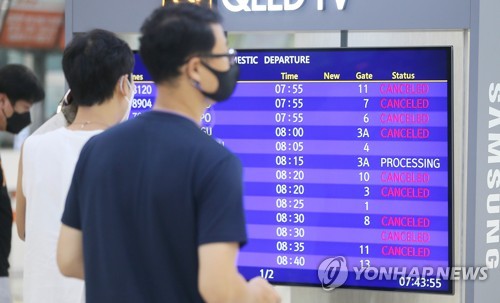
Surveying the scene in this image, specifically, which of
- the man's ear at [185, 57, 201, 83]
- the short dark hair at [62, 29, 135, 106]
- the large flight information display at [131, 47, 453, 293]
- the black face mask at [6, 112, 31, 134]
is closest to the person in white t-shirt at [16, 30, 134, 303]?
the short dark hair at [62, 29, 135, 106]

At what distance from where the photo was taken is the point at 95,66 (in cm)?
307

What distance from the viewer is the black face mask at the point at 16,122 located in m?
5.30

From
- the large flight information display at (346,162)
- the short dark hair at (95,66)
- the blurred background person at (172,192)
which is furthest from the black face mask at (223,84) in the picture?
the large flight information display at (346,162)

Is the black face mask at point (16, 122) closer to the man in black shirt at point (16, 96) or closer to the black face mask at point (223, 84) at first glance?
the man in black shirt at point (16, 96)

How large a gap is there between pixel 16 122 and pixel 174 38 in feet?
10.8

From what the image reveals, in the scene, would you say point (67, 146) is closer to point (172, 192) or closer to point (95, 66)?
point (95, 66)

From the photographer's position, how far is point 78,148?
3.18 m

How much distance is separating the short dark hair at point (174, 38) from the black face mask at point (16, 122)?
320 centimetres

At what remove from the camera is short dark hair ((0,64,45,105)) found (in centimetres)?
529

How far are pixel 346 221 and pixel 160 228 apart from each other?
82.6 inches

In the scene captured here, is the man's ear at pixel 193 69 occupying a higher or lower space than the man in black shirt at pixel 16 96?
higher

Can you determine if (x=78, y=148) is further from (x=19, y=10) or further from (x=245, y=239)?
(x=19, y=10)

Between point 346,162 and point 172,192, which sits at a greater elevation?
point 172,192

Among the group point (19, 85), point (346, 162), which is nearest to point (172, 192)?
point (346, 162)
